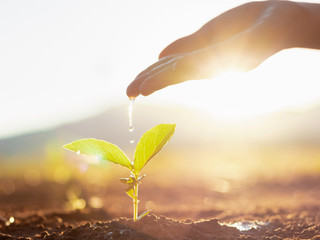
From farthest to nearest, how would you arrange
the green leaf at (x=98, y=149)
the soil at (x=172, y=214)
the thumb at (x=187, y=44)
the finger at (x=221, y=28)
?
the thumb at (x=187, y=44) < the finger at (x=221, y=28) < the soil at (x=172, y=214) < the green leaf at (x=98, y=149)

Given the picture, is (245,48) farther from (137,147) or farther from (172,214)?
(172,214)

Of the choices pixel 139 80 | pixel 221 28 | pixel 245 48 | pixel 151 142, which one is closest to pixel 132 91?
pixel 139 80

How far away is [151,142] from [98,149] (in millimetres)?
334

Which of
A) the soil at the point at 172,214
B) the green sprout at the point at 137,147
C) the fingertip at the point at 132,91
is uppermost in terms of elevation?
the fingertip at the point at 132,91

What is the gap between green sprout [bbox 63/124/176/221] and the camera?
7.46 ft

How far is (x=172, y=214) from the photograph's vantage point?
3943 mm

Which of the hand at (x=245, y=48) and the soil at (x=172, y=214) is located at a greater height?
the hand at (x=245, y=48)

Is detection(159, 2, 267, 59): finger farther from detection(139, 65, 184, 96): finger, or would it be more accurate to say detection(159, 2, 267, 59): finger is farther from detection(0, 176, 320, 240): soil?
detection(0, 176, 320, 240): soil

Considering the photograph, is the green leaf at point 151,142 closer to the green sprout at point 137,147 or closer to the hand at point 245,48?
the green sprout at point 137,147

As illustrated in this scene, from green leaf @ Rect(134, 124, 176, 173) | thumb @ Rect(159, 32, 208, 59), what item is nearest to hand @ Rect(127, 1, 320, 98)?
green leaf @ Rect(134, 124, 176, 173)

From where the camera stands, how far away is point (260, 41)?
2305 millimetres

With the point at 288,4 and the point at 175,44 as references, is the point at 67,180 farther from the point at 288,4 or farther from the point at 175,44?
the point at 288,4

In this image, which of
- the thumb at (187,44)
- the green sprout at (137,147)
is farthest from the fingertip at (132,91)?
the thumb at (187,44)

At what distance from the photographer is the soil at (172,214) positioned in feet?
7.80
